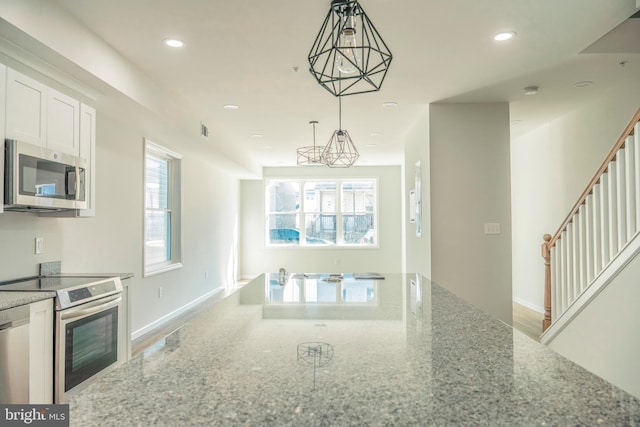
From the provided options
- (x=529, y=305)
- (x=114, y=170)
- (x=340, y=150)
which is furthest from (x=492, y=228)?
(x=114, y=170)

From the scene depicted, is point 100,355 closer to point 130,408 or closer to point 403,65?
point 130,408

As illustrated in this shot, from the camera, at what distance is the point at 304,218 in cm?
908

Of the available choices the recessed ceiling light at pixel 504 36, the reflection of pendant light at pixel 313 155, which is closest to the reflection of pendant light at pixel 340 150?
the reflection of pendant light at pixel 313 155

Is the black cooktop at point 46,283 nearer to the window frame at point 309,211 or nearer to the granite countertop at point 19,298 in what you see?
the granite countertop at point 19,298

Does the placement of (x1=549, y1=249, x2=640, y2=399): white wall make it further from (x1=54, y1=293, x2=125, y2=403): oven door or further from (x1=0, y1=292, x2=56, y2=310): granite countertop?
(x1=0, y1=292, x2=56, y2=310): granite countertop

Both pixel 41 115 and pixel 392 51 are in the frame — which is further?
pixel 392 51

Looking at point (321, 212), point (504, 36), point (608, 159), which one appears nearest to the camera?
point (504, 36)

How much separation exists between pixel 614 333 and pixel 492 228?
165cm

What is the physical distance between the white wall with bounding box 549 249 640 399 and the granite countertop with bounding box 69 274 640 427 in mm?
2045

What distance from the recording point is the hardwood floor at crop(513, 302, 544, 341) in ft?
14.9

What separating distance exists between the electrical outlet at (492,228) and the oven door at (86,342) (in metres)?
3.53

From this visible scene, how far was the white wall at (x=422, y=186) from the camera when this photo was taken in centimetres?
455

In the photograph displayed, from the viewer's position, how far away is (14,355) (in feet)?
6.64

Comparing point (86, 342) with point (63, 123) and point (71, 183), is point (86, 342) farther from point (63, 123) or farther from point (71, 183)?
point (63, 123)
